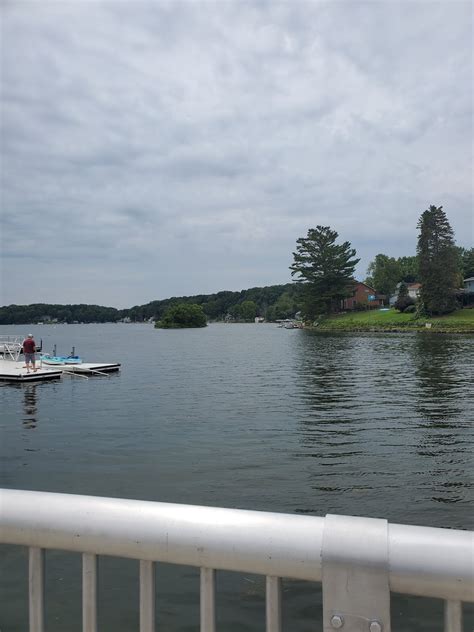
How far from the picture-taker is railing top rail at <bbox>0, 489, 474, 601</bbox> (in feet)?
5.26

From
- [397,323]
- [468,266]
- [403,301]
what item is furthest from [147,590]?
[468,266]

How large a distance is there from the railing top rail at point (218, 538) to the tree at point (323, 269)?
105m

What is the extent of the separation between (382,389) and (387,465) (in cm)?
1289

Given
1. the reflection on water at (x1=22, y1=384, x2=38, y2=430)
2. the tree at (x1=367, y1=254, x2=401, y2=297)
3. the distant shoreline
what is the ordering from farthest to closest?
the tree at (x1=367, y1=254, x2=401, y2=297) < the distant shoreline < the reflection on water at (x1=22, y1=384, x2=38, y2=430)

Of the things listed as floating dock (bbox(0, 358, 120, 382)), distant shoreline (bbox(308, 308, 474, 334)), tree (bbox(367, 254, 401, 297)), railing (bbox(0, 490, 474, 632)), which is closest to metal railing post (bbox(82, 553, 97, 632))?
railing (bbox(0, 490, 474, 632))

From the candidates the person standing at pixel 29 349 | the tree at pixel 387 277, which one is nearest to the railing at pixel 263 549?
the person standing at pixel 29 349

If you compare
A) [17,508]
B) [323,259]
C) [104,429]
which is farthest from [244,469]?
[323,259]

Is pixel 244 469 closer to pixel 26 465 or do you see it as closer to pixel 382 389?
pixel 26 465

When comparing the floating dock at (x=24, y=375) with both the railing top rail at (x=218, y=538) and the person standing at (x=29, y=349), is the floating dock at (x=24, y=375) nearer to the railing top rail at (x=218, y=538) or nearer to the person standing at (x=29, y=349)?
the person standing at (x=29, y=349)

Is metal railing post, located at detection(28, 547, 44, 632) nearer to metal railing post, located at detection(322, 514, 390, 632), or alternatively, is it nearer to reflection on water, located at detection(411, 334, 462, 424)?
metal railing post, located at detection(322, 514, 390, 632)

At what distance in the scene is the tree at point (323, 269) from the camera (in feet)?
347

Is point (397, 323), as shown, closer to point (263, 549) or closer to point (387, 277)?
point (387, 277)

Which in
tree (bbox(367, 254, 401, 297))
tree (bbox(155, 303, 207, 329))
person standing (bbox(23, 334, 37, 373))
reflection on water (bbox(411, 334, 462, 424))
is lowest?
reflection on water (bbox(411, 334, 462, 424))

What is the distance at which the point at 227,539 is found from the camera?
1.77 metres
